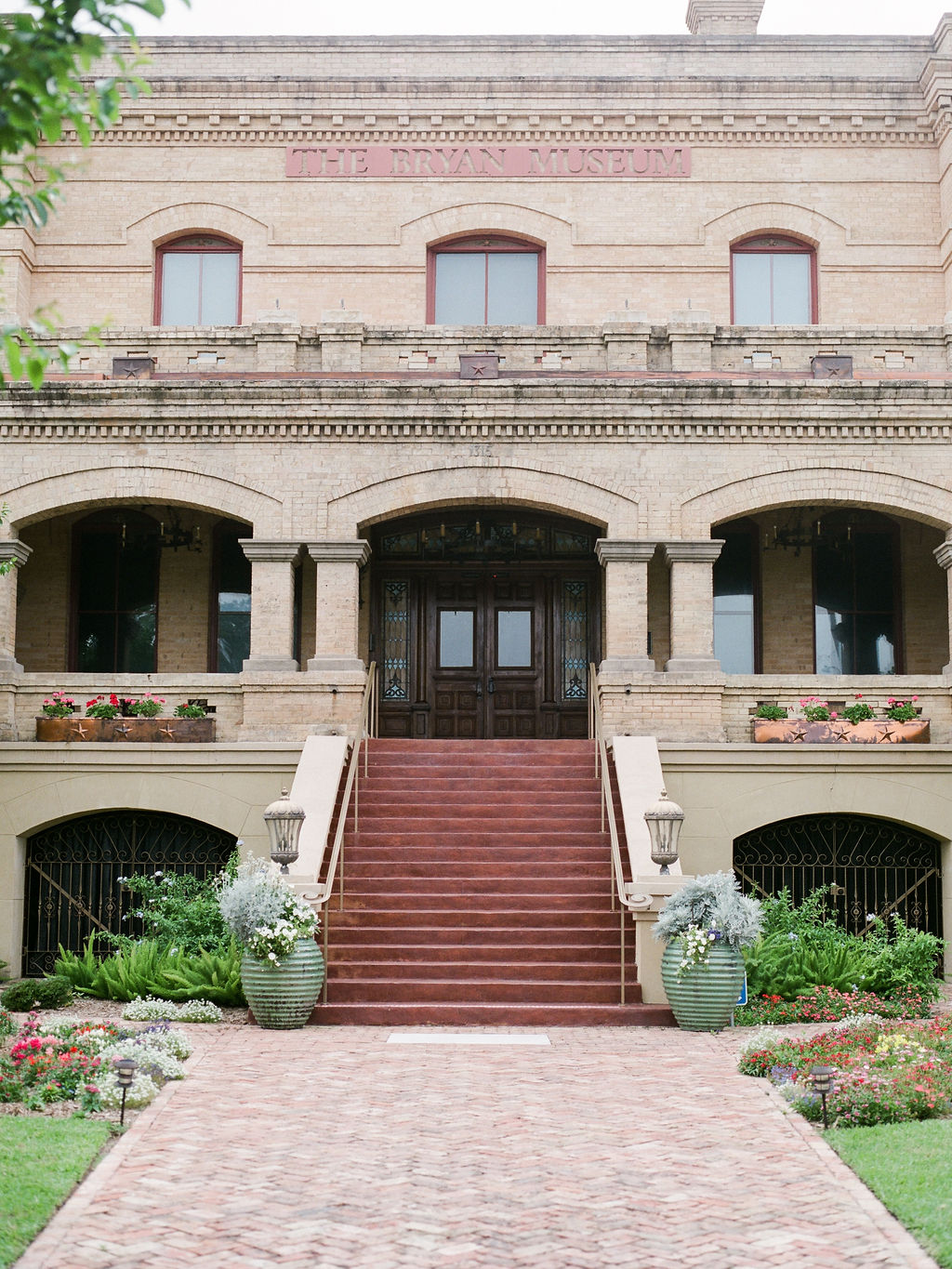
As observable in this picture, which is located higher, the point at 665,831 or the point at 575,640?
the point at 575,640

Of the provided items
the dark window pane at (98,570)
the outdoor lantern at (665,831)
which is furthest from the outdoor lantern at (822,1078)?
the dark window pane at (98,570)

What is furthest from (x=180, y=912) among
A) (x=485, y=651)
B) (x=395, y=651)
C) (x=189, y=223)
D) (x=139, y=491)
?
(x=189, y=223)

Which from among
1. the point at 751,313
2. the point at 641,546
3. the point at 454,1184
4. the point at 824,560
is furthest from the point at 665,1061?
the point at 751,313

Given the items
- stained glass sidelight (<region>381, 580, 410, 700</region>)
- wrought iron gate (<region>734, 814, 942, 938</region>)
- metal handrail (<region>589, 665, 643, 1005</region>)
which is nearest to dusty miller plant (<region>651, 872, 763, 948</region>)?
metal handrail (<region>589, 665, 643, 1005</region>)

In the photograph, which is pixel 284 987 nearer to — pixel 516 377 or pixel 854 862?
pixel 854 862

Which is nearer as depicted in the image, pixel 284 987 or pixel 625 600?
pixel 284 987

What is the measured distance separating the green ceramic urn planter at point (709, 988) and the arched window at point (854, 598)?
8640 millimetres

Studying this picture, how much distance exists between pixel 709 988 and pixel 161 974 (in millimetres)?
5326

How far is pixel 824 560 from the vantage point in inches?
809

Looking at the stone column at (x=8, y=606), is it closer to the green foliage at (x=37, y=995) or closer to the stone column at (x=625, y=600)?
the green foliage at (x=37, y=995)

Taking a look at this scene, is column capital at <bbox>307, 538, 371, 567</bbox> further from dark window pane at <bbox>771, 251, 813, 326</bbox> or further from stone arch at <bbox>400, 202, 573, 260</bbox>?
dark window pane at <bbox>771, 251, 813, 326</bbox>

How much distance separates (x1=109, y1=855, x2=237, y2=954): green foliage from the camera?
1487 cm

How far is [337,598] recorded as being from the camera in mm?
17875

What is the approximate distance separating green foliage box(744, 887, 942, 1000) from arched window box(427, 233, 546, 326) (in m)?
10.8
